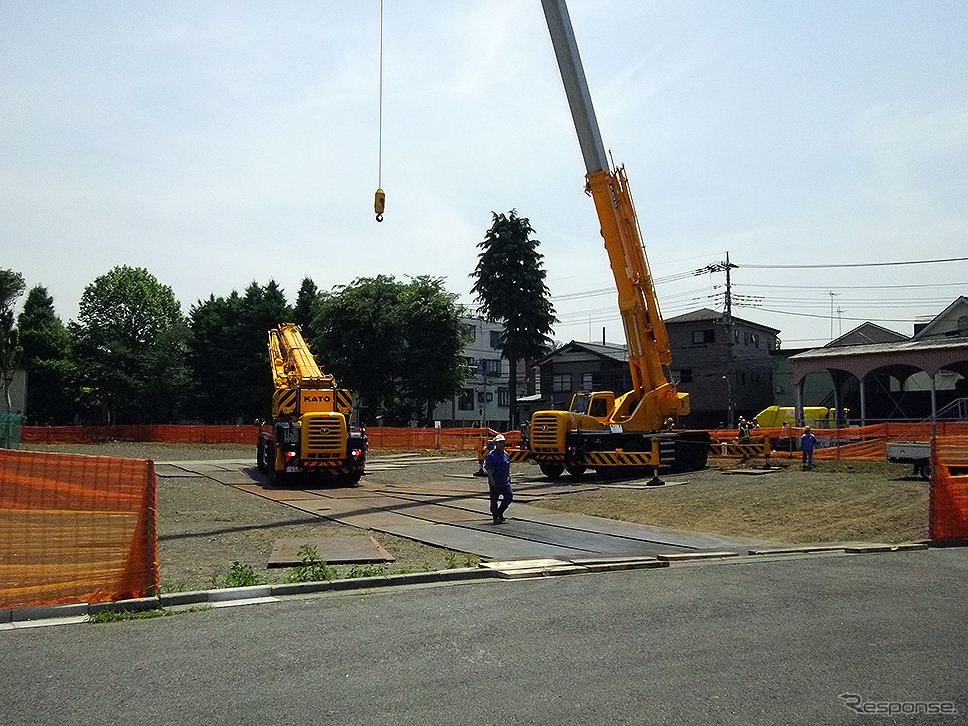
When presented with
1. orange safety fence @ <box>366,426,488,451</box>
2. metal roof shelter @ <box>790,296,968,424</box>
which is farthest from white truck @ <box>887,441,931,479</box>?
orange safety fence @ <box>366,426,488,451</box>

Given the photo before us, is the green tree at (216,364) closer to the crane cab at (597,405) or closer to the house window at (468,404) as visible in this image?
the house window at (468,404)

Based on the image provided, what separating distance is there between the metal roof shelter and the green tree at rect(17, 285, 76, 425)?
53663 millimetres

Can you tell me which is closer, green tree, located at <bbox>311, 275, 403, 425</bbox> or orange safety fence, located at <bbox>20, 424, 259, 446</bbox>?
orange safety fence, located at <bbox>20, 424, 259, 446</bbox>

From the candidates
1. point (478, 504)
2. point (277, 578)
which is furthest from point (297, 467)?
point (277, 578)

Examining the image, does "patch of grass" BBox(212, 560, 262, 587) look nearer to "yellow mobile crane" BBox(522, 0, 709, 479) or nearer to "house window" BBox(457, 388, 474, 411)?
"yellow mobile crane" BBox(522, 0, 709, 479)

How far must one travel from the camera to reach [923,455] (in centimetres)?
2456

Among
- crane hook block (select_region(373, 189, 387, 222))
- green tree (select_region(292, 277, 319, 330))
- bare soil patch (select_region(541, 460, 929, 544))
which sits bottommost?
bare soil patch (select_region(541, 460, 929, 544))

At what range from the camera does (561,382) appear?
6788 centimetres

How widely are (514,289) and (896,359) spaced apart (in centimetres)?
2337

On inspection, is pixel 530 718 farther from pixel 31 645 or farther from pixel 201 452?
pixel 201 452

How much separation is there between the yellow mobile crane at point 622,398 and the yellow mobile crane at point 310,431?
18.9ft

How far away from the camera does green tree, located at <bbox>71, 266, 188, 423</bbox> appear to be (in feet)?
213

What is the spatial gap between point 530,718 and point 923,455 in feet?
75.2

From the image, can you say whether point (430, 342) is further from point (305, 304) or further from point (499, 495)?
point (499, 495)
